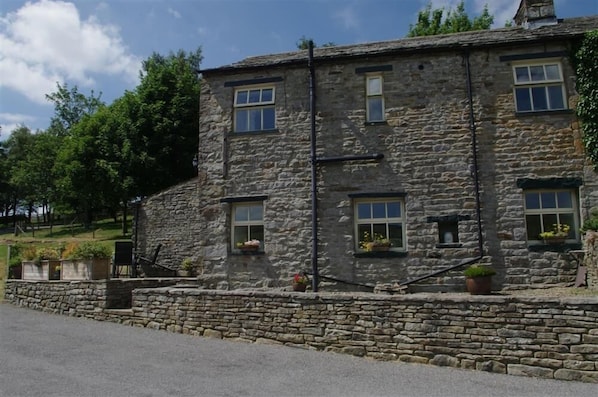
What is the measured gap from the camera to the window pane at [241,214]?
13.4 meters

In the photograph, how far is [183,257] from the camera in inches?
754

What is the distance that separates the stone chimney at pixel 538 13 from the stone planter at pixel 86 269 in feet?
47.4

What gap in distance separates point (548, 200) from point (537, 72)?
11.3 feet

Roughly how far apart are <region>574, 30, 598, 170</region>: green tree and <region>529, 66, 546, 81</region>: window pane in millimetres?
803

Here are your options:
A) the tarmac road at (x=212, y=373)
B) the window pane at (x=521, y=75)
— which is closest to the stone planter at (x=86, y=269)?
the tarmac road at (x=212, y=373)

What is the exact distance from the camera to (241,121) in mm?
13789

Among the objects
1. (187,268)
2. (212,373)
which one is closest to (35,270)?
(187,268)

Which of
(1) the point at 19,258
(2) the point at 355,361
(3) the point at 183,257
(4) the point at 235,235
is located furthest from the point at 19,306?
(2) the point at 355,361

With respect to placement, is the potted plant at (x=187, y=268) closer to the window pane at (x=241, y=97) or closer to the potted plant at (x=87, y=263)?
the potted plant at (x=87, y=263)

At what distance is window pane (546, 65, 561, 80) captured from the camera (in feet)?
40.2

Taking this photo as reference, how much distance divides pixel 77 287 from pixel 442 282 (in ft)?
32.7

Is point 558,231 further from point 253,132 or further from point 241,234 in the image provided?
point 253,132

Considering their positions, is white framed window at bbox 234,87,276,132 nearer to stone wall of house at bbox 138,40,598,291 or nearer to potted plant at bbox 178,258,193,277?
stone wall of house at bbox 138,40,598,291

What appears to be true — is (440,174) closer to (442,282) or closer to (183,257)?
(442,282)
